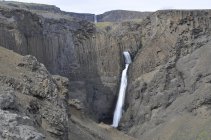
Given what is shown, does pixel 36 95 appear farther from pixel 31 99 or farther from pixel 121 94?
pixel 121 94

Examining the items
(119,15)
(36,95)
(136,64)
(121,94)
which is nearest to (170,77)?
(136,64)

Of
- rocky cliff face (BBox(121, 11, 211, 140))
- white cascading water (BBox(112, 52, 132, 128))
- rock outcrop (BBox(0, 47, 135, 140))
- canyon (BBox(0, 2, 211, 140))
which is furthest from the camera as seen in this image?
white cascading water (BBox(112, 52, 132, 128))

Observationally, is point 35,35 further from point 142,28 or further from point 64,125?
point 64,125

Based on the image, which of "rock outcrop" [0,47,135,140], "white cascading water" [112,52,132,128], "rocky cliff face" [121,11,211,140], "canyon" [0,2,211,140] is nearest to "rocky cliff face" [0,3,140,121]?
"canyon" [0,2,211,140]

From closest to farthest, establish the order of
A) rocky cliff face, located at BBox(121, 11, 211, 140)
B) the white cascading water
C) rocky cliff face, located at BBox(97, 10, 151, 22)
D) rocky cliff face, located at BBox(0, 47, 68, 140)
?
rocky cliff face, located at BBox(0, 47, 68, 140)
rocky cliff face, located at BBox(121, 11, 211, 140)
the white cascading water
rocky cliff face, located at BBox(97, 10, 151, 22)

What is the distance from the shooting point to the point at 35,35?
74938 millimetres

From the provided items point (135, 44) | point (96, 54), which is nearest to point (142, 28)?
point (135, 44)

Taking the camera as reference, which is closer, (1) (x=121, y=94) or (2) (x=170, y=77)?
(2) (x=170, y=77)

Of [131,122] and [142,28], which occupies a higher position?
[142,28]

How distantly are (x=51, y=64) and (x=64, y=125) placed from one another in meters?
43.1

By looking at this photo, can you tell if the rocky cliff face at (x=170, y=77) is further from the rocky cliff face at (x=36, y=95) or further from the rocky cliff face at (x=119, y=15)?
the rocky cliff face at (x=119, y=15)

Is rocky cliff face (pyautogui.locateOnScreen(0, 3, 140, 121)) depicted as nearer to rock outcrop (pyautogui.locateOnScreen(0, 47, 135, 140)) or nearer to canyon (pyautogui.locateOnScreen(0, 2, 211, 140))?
canyon (pyautogui.locateOnScreen(0, 2, 211, 140))

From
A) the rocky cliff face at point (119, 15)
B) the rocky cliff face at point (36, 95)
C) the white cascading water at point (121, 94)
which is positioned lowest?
the white cascading water at point (121, 94)

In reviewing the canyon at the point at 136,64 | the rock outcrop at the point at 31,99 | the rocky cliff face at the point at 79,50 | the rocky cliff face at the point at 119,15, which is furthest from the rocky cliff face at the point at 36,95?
the rocky cliff face at the point at 119,15
